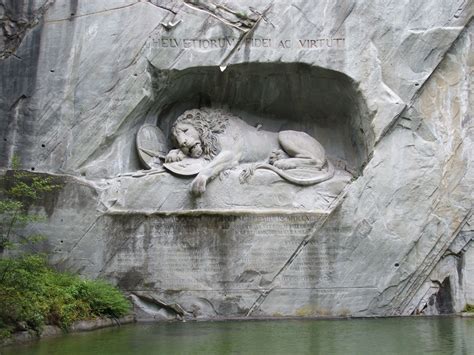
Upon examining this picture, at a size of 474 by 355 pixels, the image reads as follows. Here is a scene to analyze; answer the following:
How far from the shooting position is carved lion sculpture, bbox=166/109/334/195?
1152 cm

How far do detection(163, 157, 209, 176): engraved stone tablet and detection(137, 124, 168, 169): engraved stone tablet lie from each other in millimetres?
357

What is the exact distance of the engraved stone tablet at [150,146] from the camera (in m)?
11.6

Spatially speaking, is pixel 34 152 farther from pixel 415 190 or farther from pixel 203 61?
pixel 415 190

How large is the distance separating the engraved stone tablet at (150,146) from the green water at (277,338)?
9.52 ft

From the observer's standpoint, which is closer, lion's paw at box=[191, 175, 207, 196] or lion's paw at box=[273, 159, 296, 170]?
lion's paw at box=[191, 175, 207, 196]

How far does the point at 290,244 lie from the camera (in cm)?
1077

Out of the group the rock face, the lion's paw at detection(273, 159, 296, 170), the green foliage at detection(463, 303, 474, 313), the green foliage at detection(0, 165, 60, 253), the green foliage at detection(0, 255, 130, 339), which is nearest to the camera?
the green foliage at detection(0, 255, 130, 339)

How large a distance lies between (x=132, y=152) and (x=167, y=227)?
5.59 feet

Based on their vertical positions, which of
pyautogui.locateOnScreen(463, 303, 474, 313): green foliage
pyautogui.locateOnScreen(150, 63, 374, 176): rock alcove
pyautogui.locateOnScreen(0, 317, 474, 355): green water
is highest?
pyautogui.locateOnScreen(150, 63, 374, 176): rock alcove

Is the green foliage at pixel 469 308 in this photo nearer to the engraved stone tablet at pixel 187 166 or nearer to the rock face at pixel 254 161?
the rock face at pixel 254 161

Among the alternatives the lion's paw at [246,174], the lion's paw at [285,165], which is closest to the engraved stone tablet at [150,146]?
the lion's paw at [246,174]

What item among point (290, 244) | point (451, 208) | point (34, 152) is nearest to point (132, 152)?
point (34, 152)

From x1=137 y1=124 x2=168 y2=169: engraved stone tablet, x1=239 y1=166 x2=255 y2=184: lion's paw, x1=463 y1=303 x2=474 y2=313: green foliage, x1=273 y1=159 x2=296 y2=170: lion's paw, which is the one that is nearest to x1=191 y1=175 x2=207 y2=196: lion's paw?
x1=239 y1=166 x2=255 y2=184: lion's paw

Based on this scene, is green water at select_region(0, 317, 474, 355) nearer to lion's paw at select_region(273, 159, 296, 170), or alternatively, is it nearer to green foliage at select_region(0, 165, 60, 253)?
green foliage at select_region(0, 165, 60, 253)
